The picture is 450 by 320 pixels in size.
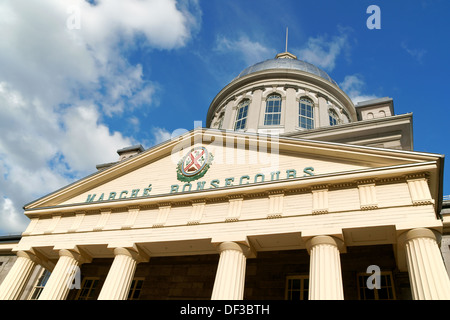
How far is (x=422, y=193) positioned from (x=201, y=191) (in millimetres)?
8154

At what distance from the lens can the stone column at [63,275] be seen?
14.8 metres

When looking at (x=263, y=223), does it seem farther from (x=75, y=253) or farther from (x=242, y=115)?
(x=242, y=115)

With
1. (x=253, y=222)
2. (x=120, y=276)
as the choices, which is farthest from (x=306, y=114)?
(x=120, y=276)

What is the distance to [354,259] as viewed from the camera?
1422cm

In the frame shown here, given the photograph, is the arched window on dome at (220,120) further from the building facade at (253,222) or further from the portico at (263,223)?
the portico at (263,223)

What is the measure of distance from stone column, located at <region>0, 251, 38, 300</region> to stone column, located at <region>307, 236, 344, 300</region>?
44.7 ft

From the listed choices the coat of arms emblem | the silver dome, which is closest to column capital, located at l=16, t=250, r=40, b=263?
the coat of arms emblem

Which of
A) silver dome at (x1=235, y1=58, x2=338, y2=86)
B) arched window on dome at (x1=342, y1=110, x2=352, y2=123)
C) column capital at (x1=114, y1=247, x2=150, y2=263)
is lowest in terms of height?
column capital at (x1=114, y1=247, x2=150, y2=263)

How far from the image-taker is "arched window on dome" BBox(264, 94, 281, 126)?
2684cm

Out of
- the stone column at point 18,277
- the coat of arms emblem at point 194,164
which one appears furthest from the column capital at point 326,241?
the stone column at point 18,277

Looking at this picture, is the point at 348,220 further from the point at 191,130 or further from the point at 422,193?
the point at 191,130

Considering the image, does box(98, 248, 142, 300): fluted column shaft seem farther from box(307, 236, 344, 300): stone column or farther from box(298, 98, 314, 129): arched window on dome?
box(298, 98, 314, 129): arched window on dome

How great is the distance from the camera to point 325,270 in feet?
35.9
